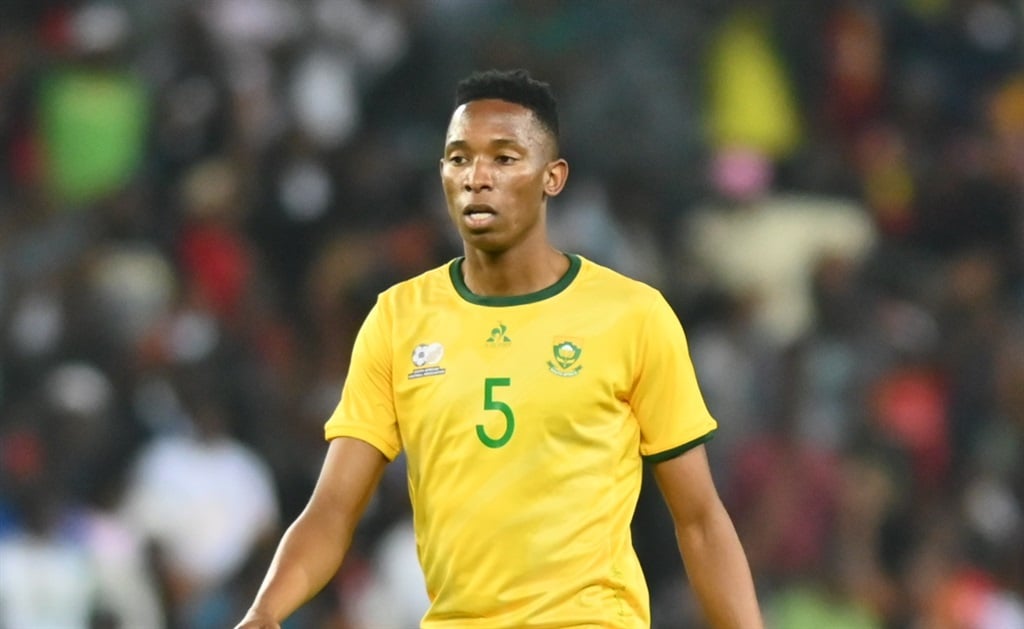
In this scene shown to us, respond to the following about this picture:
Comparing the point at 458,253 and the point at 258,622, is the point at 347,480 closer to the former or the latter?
the point at 258,622

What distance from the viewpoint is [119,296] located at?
10195 millimetres

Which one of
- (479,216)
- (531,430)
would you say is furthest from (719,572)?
(479,216)

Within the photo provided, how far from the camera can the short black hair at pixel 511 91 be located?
15.9 ft

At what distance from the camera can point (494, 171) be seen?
479 cm

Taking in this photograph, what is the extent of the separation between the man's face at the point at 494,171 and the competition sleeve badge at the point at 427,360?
9.7 inches

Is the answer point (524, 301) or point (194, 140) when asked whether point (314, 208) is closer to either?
point (194, 140)

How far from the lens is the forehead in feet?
15.8

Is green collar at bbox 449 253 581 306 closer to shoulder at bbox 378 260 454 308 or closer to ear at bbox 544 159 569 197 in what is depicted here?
shoulder at bbox 378 260 454 308

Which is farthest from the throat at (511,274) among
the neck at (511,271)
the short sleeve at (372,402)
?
the short sleeve at (372,402)

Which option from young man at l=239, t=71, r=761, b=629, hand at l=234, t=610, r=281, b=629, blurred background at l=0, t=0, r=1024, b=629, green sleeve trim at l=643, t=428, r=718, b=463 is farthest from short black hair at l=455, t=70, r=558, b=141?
blurred background at l=0, t=0, r=1024, b=629

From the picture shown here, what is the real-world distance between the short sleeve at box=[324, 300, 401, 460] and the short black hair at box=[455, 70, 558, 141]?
0.55 metres

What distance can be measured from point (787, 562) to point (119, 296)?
128 inches

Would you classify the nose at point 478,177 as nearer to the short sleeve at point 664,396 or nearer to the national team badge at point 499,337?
the national team badge at point 499,337

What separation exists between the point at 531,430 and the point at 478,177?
55cm
